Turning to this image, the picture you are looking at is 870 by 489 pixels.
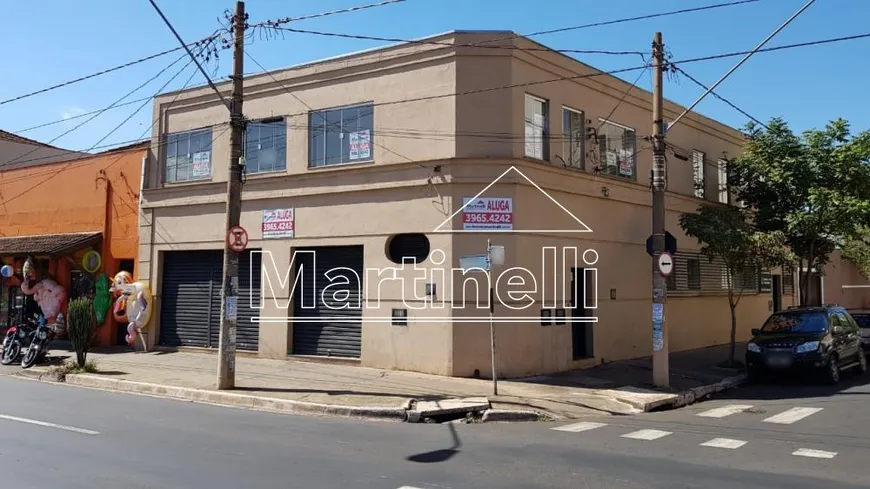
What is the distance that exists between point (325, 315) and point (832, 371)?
1140 cm

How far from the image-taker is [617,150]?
18109mm

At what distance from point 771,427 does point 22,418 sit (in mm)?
11194

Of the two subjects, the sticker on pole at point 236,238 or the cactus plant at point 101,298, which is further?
the cactus plant at point 101,298

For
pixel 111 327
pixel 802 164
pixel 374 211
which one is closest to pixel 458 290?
pixel 374 211

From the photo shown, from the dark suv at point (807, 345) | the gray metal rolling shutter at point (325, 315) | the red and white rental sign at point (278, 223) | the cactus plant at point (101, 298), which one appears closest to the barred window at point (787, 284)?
the dark suv at point (807, 345)

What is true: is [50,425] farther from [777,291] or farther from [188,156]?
[777,291]

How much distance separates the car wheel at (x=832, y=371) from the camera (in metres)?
14.6

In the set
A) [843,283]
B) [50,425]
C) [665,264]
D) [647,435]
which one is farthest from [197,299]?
[843,283]

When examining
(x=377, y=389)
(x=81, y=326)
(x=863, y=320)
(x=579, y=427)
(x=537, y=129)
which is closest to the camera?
(x=579, y=427)

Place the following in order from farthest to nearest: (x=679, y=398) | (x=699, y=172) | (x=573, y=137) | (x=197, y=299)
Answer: (x=699, y=172) < (x=197, y=299) < (x=573, y=137) < (x=679, y=398)

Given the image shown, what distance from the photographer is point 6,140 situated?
2759 cm

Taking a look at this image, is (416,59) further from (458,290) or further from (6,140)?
(6,140)

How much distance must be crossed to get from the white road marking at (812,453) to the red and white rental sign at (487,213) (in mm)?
7364

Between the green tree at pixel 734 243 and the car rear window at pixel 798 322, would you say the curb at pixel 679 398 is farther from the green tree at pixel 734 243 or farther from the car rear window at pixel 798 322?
the green tree at pixel 734 243
